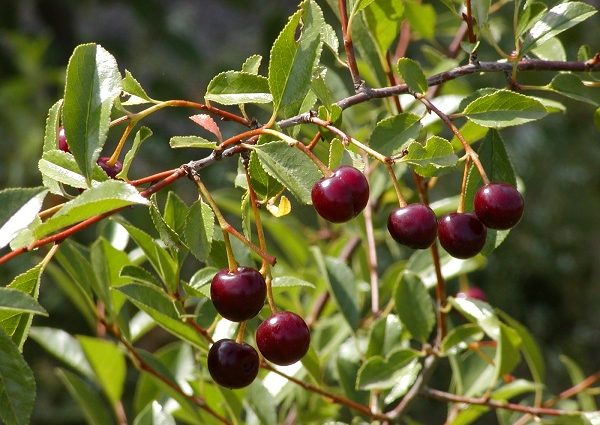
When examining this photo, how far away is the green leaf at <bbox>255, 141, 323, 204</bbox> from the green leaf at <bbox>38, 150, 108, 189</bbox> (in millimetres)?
118

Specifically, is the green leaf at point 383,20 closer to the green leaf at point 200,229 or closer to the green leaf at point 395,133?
the green leaf at point 395,133

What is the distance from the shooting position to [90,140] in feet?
2.09

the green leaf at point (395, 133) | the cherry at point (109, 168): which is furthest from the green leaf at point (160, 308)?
the green leaf at point (395, 133)

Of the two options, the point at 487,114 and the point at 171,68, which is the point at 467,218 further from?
the point at 171,68

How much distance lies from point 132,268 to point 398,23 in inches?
13.3

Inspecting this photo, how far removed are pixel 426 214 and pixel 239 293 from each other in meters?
0.13

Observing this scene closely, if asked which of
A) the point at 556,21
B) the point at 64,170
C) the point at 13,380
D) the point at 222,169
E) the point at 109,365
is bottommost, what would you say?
the point at 222,169

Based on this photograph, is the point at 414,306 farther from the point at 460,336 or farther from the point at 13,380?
the point at 13,380

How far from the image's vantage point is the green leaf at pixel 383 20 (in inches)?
34.2

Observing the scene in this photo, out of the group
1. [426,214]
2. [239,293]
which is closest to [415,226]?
[426,214]

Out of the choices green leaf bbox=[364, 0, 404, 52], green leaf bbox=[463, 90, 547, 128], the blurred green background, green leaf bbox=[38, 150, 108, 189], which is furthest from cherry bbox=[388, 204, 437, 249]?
the blurred green background

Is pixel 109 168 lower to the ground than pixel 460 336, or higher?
higher

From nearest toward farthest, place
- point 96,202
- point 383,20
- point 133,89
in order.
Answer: point 96,202 → point 133,89 → point 383,20

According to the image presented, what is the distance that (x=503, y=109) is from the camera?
0.69m
